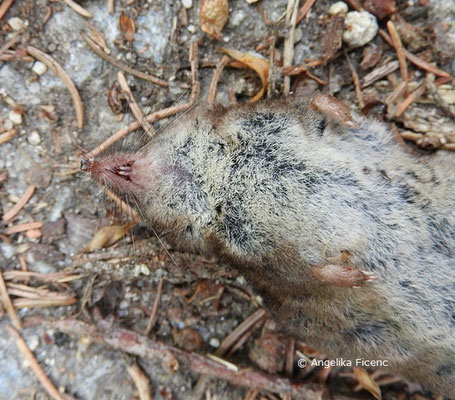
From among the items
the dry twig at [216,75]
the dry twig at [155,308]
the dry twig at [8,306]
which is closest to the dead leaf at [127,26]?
the dry twig at [216,75]

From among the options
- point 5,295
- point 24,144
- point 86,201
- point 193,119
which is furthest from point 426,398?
point 24,144

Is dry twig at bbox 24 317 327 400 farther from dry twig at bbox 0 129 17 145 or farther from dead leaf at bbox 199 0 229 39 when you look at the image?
dead leaf at bbox 199 0 229 39

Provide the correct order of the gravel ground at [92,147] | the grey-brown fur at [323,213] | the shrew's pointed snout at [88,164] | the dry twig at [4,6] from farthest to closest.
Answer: the gravel ground at [92,147] → the dry twig at [4,6] → the shrew's pointed snout at [88,164] → the grey-brown fur at [323,213]

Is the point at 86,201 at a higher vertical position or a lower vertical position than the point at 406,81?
lower

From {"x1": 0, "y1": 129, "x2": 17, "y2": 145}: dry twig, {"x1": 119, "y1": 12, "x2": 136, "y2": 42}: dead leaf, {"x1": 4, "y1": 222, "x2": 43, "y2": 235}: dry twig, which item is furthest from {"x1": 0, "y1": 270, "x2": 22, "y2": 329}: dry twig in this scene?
{"x1": 119, "y1": 12, "x2": 136, "y2": 42}: dead leaf

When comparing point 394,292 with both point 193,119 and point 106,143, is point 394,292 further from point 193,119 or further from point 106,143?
point 106,143

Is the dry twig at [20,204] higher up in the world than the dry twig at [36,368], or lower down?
higher up

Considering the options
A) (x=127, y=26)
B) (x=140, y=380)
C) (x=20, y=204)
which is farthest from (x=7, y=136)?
(x=140, y=380)

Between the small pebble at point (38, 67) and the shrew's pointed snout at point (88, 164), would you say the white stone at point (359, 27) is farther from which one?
the small pebble at point (38, 67)
